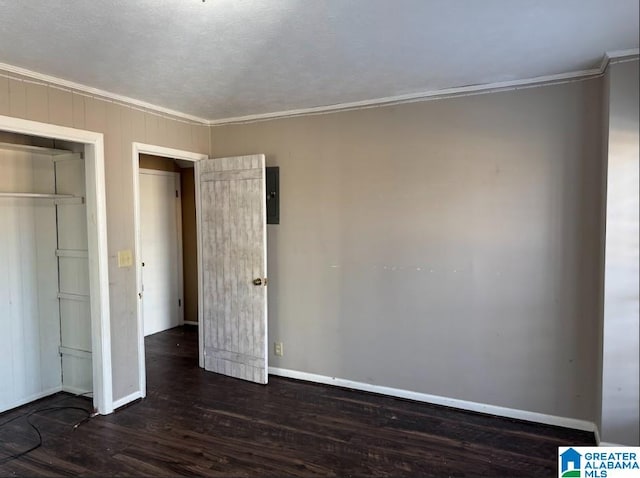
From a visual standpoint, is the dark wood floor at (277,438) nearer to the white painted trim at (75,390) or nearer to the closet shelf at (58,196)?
the white painted trim at (75,390)

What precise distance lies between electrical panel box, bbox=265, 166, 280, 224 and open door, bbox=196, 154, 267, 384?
0.19m

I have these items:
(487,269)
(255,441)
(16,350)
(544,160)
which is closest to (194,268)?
(16,350)

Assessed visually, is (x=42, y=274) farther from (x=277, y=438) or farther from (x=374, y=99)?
(x=374, y=99)

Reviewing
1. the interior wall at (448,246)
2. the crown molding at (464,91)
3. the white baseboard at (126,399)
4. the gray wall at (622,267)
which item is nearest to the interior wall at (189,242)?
the crown molding at (464,91)

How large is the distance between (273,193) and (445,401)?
2.20 meters

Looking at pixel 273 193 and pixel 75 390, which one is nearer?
pixel 75 390

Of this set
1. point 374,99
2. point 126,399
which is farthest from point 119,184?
point 374,99

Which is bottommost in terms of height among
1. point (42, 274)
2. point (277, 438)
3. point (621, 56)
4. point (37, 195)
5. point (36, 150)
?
point (277, 438)

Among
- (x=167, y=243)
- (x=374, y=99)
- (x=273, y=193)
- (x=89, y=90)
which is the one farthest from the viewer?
(x=167, y=243)

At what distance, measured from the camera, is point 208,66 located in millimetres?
2703

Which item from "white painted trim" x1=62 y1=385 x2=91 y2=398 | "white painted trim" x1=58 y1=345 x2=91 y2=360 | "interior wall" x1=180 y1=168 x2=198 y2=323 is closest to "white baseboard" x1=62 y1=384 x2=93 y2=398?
"white painted trim" x1=62 y1=385 x2=91 y2=398

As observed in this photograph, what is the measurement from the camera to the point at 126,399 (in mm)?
3379

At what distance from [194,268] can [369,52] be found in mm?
4025

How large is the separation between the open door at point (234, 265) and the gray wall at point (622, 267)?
2.46 meters
